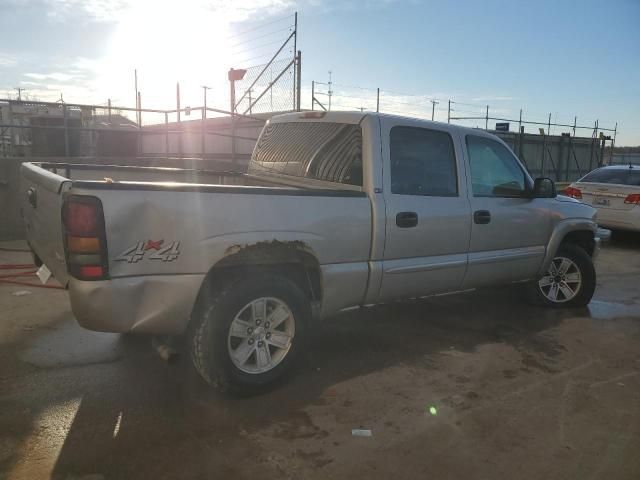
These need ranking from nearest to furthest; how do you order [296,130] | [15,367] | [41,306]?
1. [15,367]
2. [296,130]
3. [41,306]

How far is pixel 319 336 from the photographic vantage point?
4.77 m

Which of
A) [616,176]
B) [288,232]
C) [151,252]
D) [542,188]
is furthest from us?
[616,176]

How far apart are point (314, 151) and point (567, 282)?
344 cm

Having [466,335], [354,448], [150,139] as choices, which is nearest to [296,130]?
[466,335]

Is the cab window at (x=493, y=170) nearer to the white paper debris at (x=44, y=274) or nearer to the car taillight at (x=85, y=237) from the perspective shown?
the car taillight at (x=85, y=237)

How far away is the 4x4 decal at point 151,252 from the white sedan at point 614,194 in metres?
9.34

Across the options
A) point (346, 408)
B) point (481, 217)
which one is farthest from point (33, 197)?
point (481, 217)

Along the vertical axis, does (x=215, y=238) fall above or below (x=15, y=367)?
above

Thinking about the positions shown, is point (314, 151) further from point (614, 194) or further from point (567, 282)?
point (614, 194)

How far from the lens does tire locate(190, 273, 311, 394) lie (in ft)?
10.8

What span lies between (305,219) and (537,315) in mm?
3377

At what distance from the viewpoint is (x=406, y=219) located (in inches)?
160

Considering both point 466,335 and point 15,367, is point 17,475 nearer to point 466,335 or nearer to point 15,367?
point 15,367

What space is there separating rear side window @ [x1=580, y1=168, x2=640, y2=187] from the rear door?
7.21 m
